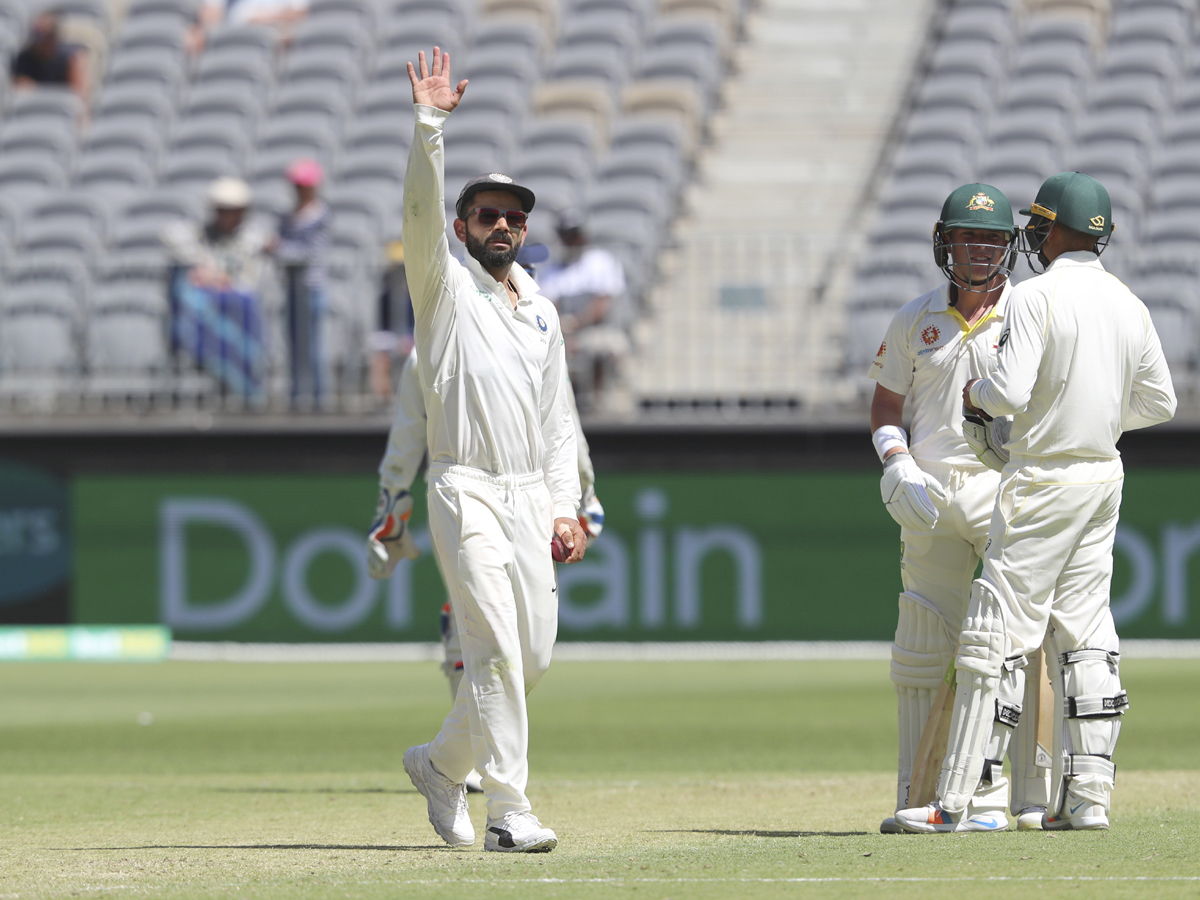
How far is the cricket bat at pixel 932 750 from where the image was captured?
6539 mm

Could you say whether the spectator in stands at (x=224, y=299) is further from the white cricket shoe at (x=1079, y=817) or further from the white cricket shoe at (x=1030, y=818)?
the white cricket shoe at (x=1079, y=817)

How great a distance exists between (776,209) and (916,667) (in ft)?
47.8

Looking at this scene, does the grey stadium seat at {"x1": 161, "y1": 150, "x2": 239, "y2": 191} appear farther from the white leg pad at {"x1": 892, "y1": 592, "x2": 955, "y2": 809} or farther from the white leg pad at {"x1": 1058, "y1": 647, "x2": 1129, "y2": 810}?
the white leg pad at {"x1": 1058, "y1": 647, "x2": 1129, "y2": 810}

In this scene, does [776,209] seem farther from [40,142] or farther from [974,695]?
[974,695]

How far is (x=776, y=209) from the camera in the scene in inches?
819

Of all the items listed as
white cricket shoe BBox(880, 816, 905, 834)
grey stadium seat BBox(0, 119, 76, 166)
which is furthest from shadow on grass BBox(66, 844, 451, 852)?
grey stadium seat BBox(0, 119, 76, 166)

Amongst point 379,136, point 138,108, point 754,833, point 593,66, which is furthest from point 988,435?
point 138,108

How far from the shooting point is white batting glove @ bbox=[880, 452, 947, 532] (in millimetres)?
6473

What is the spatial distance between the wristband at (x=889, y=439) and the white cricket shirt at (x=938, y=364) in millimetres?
101

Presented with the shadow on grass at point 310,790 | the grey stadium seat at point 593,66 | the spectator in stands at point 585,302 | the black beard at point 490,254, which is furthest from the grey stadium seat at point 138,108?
the black beard at point 490,254

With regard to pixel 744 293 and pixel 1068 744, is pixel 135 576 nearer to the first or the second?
A: pixel 744 293

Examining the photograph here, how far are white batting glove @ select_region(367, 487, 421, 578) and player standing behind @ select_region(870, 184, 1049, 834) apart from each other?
2.51 metres

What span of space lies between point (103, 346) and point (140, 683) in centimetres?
388

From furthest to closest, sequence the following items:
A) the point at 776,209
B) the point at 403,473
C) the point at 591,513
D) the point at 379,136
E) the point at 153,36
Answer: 1. the point at 153,36
2. the point at 379,136
3. the point at 776,209
4. the point at 403,473
5. the point at 591,513
